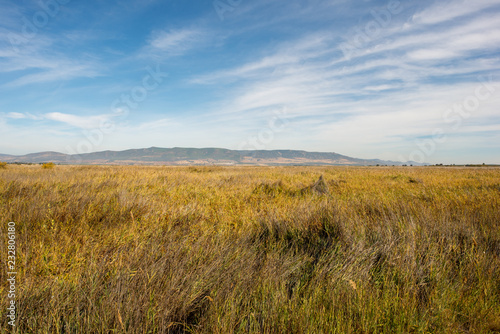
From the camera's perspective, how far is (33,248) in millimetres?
2447

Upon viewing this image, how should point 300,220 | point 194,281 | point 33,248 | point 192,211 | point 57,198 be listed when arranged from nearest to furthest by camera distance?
point 194,281 < point 33,248 < point 300,220 < point 57,198 < point 192,211

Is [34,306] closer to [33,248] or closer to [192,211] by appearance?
[33,248]

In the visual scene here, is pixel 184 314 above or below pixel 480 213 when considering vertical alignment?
below

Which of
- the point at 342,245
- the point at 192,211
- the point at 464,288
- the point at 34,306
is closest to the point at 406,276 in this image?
the point at 464,288

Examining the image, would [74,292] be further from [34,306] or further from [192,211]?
[192,211]

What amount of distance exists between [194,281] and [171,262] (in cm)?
38

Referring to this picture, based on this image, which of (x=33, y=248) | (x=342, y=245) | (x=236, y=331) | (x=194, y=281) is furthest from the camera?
(x=342, y=245)

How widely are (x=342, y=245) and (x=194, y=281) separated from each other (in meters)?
1.94

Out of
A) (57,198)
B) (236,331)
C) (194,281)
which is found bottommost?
(236,331)

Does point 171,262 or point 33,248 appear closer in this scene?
point 171,262

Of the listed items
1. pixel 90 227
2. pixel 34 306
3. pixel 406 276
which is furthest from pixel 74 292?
pixel 406 276

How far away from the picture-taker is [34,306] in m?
1.62

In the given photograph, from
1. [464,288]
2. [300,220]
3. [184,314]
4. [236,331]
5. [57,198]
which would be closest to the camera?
[236,331]

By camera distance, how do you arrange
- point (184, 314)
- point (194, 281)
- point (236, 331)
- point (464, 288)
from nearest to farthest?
point (236, 331)
point (184, 314)
point (194, 281)
point (464, 288)
